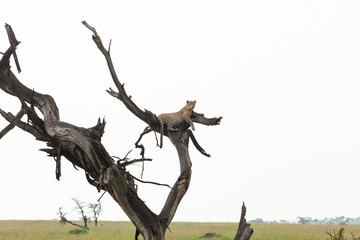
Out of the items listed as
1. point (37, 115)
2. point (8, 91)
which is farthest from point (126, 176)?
point (8, 91)

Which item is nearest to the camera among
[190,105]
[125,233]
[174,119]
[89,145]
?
[89,145]

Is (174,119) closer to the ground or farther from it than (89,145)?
farther from it

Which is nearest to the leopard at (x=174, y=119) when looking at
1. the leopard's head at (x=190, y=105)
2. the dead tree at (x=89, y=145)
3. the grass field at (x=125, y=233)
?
the leopard's head at (x=190, y=105)

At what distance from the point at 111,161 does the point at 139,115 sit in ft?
4.67

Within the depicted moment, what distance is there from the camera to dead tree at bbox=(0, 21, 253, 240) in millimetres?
5078

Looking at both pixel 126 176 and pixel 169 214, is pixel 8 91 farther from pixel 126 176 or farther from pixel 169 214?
pixel 169 214

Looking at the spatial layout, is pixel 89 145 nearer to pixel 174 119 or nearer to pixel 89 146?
pixel 89 146

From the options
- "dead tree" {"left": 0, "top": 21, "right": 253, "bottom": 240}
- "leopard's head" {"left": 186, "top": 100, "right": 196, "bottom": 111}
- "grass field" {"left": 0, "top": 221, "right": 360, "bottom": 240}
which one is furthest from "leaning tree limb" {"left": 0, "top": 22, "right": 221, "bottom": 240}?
"grass field" {"left": 0, "top": 221, "right": 360, "bottom": 240}

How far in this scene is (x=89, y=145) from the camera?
16.5 ft

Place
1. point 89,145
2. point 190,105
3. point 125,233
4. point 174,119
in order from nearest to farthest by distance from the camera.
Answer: point 89,145 → point 174,119 → point 190,105 → point 125,233

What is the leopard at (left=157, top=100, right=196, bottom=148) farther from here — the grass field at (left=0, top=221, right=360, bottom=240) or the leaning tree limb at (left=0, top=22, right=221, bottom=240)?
the grass field at (left=0, top=221, right=360, bottom=240)

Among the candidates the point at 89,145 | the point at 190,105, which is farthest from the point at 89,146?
the point at 190,105

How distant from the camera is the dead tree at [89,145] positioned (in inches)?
200

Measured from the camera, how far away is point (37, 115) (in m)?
5.23
